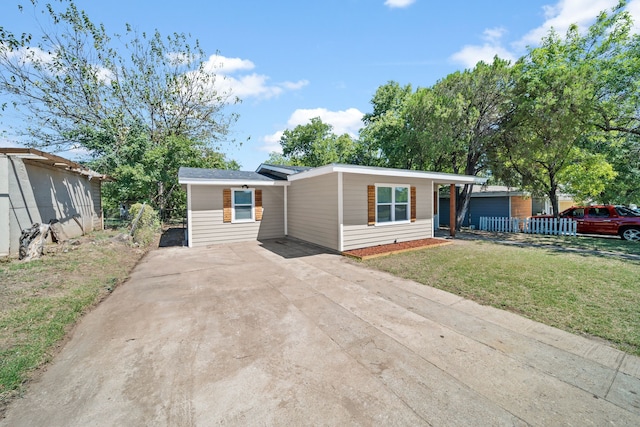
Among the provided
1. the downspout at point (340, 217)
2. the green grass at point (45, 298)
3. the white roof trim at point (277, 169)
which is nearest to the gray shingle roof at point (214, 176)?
the white roof trim at point (277, 169)

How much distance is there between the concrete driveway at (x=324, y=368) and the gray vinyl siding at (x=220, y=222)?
534 centimetres

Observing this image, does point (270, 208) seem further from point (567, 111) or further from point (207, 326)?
point (567, 111)

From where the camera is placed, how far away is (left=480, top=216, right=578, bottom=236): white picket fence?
39.2 feet

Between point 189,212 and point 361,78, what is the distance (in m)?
9.53

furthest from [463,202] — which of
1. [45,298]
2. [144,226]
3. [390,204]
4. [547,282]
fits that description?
[45,298]


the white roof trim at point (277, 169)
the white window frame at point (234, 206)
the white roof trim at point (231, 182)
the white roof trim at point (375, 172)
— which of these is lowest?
the white window frame at point (234, 206)

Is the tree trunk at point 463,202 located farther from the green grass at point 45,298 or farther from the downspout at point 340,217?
the green grass at point 45,298

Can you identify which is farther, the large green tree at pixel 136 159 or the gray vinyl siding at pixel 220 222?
the large green tree at pixel 136 159

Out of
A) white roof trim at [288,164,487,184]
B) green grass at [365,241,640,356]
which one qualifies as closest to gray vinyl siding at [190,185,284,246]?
white roof trim at [288,164,487,184]

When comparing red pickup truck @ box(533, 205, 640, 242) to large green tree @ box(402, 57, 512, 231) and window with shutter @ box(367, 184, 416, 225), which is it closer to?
large green tree @ box(402, 57, 512, 231)

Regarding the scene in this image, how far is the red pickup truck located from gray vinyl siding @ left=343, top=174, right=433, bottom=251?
8139mm

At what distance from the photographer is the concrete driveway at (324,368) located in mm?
2068

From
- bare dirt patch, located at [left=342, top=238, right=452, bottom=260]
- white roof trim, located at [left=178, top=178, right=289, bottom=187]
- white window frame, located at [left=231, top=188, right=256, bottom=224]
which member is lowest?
bare dirt patch, located at [left=342, top=238, right=452, bottom=260]

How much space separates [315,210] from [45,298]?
690 cm
